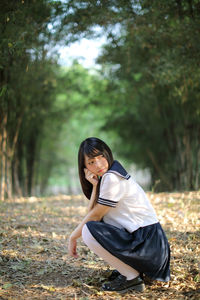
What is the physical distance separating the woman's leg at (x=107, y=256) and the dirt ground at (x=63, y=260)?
0.41 ft

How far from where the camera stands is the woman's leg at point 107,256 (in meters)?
1.78

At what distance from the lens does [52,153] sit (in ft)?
36.6

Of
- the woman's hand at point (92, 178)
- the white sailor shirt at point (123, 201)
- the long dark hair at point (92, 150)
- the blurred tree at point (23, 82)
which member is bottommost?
the white sailor shirt at point (123, 201)

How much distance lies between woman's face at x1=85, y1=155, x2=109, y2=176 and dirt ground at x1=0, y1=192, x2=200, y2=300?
2.18 ft

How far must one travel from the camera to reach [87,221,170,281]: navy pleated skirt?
5.72 feet

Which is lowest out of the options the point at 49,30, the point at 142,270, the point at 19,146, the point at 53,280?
the point at 53,280

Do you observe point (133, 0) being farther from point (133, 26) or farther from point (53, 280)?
point (53, 280)

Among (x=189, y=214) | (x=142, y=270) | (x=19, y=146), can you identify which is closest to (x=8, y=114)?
(x=19, y=146)

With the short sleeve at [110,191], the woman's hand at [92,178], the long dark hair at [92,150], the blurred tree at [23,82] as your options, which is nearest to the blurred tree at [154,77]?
the blurred tree at [23,82]

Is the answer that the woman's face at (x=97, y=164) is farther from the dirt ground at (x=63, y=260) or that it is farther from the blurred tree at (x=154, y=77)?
the blurred tree at (x=154, y=77)

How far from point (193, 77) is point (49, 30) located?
179 cm

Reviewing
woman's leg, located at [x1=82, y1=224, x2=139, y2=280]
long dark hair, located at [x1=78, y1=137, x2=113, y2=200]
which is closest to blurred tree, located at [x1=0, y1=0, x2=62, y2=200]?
long dark hair, located at [x1=78, y1=137, x2=113, y2=200]

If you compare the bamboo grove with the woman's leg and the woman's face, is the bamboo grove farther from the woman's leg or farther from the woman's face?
the woman's leg

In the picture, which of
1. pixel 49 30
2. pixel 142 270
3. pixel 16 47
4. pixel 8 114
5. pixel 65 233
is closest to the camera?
pixel 142 270
